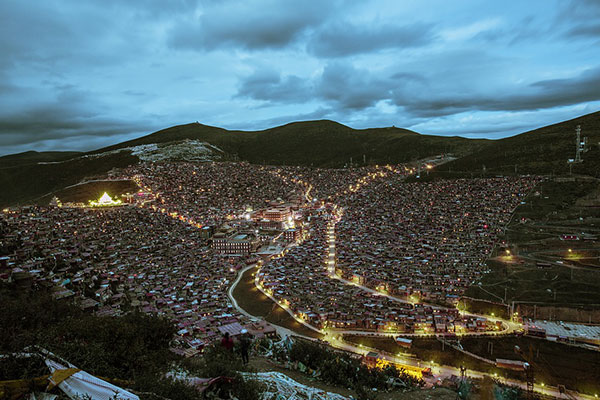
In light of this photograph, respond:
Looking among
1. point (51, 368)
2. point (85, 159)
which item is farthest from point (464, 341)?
point (85, 159)

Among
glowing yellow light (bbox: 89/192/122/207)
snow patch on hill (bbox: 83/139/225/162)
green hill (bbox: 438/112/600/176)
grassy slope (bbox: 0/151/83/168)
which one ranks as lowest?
Result: glowing yellow light (bbox: 89/192/122/207)

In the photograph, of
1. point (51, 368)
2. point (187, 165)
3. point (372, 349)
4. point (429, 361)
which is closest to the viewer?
point (51, 368)

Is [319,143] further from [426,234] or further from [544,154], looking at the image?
[426,234]

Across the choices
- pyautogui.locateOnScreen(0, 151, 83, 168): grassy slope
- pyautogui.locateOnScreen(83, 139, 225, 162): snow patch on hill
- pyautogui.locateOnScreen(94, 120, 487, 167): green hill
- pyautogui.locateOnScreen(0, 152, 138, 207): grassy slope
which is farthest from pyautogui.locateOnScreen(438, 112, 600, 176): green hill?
pyautogui.locateOnScreen(0, 151, 83, 168): grassy slope

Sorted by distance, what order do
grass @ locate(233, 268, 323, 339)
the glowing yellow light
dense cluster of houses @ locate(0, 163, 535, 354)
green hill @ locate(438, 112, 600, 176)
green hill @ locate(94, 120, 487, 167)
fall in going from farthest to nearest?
green hill @ locate(94, 120, 487, 167)
the glowing yellow light
green hill @ locate(438, 112, 600, 176)
dense cluster of houses @ locate(0, 163, 535, 354)
grass @ locate(233, 268, 323, 339)

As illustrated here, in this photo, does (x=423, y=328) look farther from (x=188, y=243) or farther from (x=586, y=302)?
(x=188, y=243)

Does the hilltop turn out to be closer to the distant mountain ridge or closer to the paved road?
the distant mountain ridge

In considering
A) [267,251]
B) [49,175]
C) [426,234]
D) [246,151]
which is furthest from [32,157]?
[426,234]

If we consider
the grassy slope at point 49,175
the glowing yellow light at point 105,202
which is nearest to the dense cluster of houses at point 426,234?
the glowing yellow light at point 105,202
